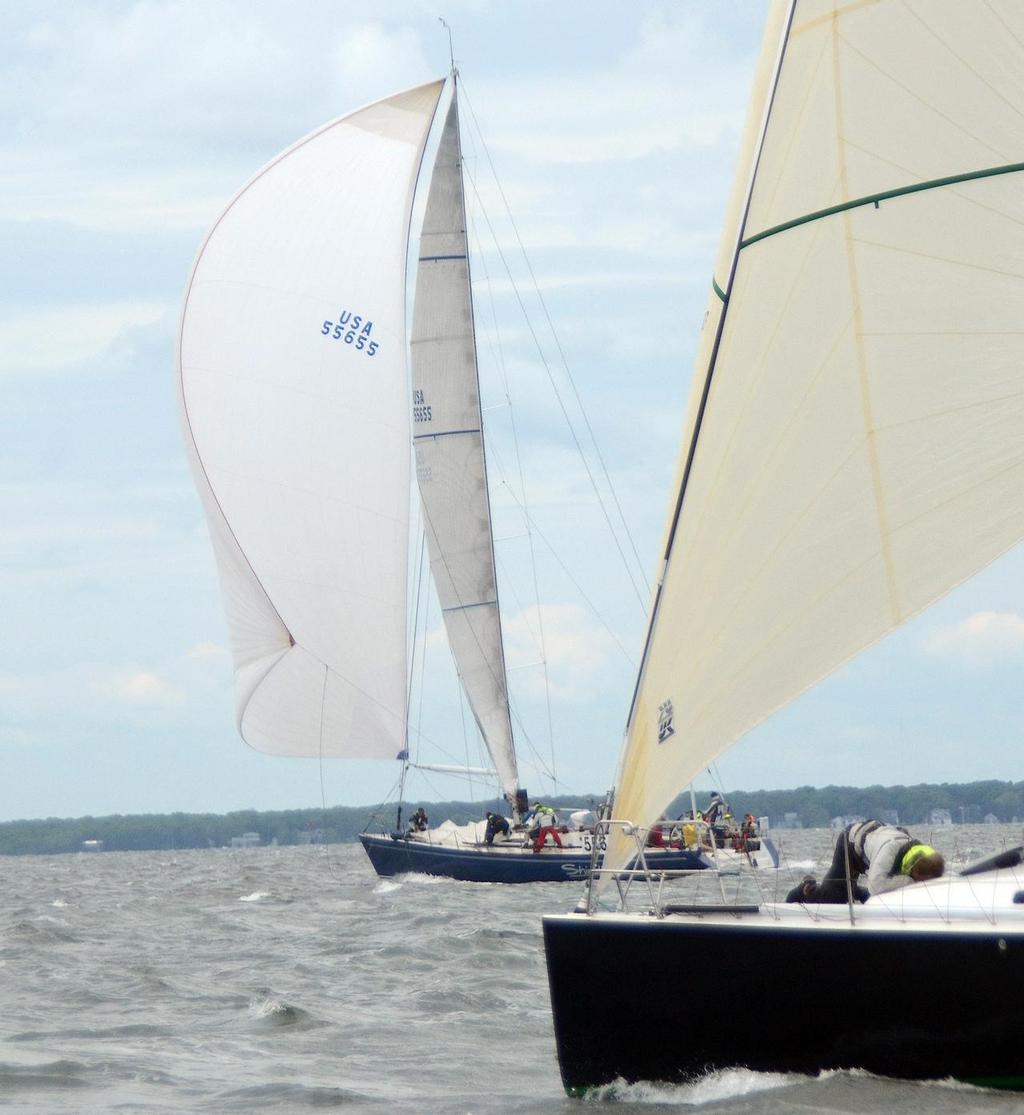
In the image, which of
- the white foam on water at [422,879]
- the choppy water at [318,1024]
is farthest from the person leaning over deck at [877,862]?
the white foam on water at [422,879]

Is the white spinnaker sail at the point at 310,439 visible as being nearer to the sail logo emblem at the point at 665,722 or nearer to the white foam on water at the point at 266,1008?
the white foam on water at the point at 266,1008

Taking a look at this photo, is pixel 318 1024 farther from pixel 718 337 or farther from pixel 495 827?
pixel 495 827

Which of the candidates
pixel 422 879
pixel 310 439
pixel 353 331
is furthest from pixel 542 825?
pixel 353 331

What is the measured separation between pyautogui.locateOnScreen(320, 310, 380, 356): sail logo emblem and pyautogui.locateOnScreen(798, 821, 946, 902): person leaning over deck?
17372mm

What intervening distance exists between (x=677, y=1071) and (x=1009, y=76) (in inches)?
187

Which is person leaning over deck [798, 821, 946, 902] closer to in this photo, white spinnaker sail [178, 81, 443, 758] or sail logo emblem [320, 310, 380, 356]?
white spinnaker sail [178, 81, 443, 758]

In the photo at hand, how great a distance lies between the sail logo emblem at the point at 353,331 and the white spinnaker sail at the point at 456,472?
477 cm

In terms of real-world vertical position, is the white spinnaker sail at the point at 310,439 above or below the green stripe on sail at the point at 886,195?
above

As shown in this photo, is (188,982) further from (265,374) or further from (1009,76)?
(265,374)

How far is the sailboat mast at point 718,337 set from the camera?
7.99 metres

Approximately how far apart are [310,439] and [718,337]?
16742 mm

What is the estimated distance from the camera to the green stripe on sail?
7656 millimetres

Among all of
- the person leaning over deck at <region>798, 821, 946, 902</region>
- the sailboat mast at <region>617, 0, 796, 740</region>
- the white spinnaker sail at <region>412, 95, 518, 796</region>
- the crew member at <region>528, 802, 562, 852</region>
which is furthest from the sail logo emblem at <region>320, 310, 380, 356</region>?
the person leaning over deck at <region>798, 821, 946, 902</region>

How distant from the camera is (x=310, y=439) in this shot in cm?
2433
